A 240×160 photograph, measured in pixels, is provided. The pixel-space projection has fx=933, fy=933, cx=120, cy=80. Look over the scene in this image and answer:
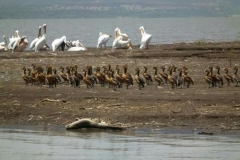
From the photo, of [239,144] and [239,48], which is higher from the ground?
[239,48]

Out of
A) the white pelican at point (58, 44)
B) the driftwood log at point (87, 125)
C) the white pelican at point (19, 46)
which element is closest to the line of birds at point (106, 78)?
the driftwood log at point (87, 125)

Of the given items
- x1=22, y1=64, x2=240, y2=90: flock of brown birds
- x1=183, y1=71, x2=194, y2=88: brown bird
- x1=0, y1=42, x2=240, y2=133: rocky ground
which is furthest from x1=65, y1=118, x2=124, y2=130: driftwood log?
x1=183, y1=71, x2=194, y2=88: brown bird

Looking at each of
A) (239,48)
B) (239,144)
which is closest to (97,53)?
(239,48)

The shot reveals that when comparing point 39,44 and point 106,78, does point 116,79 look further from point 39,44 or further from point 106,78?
point 39,44

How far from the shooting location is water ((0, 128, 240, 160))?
17688 mm

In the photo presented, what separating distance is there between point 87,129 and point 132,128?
3.19 ft

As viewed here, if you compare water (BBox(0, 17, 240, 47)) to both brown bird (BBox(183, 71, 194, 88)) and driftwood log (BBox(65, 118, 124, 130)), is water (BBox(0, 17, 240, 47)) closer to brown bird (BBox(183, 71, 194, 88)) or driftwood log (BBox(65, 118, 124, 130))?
brown bird (BBox(183, 71, 194, 88))

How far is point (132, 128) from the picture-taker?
20203mm

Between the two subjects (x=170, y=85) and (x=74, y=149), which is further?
(x=170, y=85)

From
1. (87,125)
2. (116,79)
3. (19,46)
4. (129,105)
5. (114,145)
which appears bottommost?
(114,145)

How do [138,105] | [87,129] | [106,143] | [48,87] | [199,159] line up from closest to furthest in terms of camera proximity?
[199,159]
[106,143]
[87,129]
[138,105]
[48,87]

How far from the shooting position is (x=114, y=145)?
18609mm

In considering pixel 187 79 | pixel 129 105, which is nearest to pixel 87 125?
pixel 129 105

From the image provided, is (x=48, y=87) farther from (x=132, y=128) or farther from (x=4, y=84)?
(x=132, y=128)
